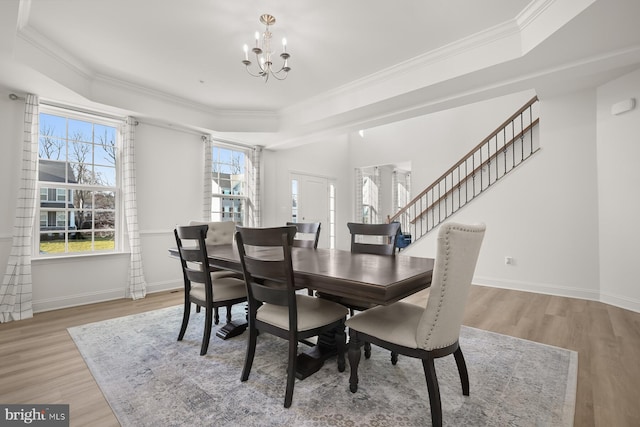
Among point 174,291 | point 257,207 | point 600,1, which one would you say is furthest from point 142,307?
point 600,1

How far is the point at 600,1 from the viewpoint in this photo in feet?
6.57

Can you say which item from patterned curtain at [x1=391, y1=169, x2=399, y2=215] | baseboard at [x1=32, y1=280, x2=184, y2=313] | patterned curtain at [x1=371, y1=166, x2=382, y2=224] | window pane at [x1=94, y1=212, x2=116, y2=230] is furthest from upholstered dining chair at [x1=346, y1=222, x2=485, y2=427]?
patterned curtain at [x1=391, y1=169, x2=399, y2=215]

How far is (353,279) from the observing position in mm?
Answer: 1422

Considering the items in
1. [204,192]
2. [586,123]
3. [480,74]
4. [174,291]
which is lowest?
[174,291]

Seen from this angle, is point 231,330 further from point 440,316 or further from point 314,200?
point 314,200

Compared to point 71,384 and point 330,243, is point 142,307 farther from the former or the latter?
point 330,243

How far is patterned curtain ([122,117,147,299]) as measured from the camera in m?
3.93

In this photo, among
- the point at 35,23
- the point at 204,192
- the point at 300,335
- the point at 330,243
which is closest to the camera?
the point at 300,335

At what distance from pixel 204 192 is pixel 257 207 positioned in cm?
102

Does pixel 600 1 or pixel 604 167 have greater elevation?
pixel 600 1

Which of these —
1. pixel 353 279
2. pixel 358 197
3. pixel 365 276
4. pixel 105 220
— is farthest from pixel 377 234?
pixel 358 197

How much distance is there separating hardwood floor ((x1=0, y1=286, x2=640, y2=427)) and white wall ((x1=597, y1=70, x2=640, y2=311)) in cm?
33

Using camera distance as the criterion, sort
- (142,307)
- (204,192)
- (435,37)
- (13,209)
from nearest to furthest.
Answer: (435,37) < (13,209) < (142,307) < (204,192)

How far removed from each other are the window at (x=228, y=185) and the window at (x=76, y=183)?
1.48 meters
